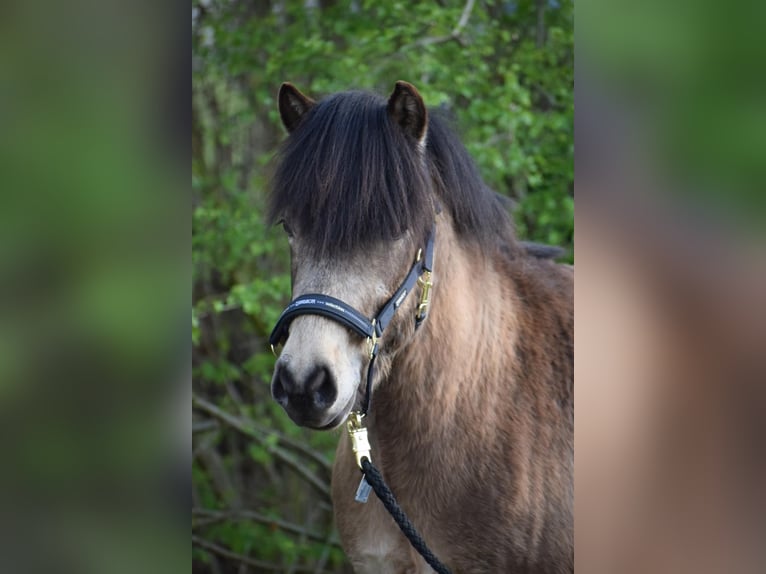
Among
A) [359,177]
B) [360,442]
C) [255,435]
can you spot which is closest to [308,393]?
[360,442]

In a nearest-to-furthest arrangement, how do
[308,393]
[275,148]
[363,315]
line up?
[308,393]
[363,315]
[275,148]

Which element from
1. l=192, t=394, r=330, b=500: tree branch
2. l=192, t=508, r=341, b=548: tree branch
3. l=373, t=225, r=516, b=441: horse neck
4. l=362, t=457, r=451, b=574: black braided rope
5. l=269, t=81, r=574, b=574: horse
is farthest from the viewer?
l=192, t=508, r=341, b=548: tree branch

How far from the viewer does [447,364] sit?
259cm

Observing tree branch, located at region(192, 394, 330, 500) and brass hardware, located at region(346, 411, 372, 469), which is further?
tree branch, located at region(192, 394, 330, 500)

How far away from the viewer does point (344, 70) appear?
14.8 feet

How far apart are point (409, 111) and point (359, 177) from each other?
319 mm

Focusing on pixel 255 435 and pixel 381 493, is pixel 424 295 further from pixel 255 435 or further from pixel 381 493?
pixel 255 435
